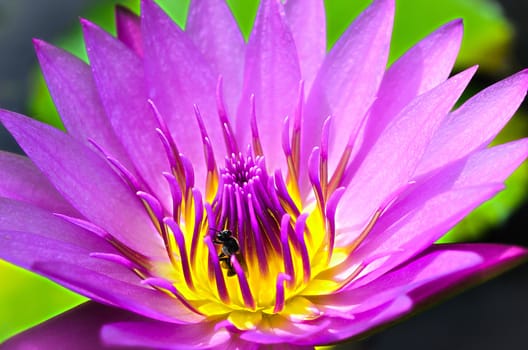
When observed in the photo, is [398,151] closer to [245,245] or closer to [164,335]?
[245,245]

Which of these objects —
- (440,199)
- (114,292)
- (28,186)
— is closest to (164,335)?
(114,292)

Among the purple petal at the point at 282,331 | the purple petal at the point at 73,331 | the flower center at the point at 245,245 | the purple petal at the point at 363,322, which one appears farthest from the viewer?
the flower center at the point at 245,245

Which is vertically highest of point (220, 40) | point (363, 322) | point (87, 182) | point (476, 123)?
point (220, 40)

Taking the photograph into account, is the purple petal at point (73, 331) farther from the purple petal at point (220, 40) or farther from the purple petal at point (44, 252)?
the purple petal at point (220, 40)

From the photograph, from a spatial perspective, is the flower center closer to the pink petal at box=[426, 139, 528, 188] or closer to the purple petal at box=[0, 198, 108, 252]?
the purple petal at box=[0, 198, 108, 252]

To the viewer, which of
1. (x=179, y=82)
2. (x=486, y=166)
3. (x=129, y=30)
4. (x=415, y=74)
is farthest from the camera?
(x=129, y=30)

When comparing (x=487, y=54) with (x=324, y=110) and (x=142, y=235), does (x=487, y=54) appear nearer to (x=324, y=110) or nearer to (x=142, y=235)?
(x=324, y=110)

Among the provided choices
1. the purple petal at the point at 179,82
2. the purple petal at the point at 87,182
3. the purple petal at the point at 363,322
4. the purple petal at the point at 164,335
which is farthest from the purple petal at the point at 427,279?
the purple petal at the point at 179,82
